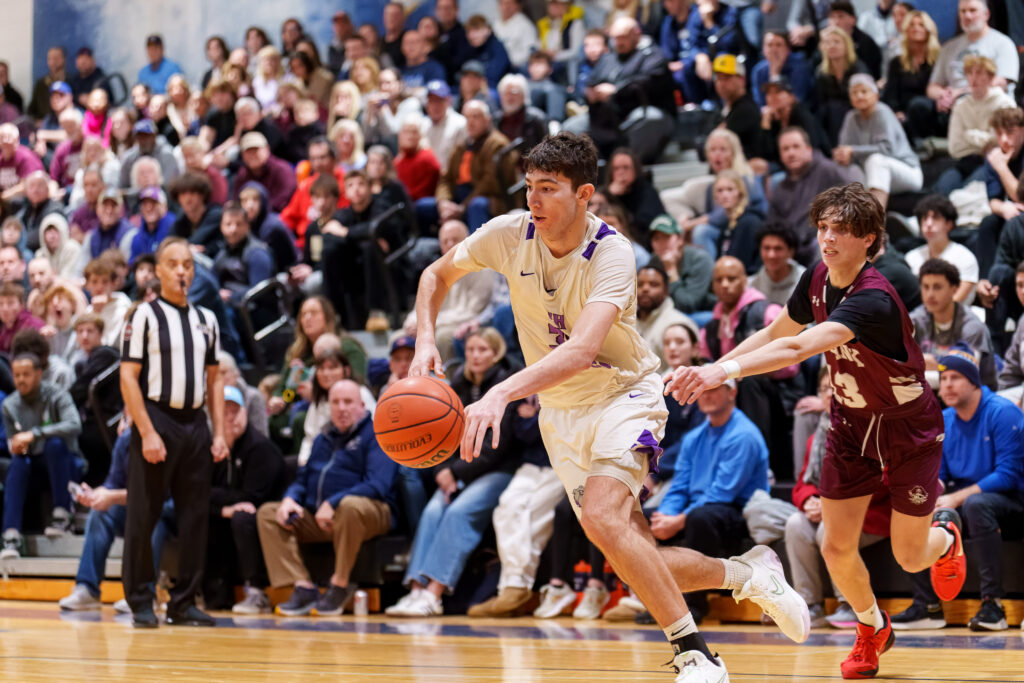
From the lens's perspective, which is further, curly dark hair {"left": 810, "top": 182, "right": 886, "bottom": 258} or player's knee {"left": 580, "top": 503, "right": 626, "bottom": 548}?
curly dark hair {"left": 810, "top": 182, "right": 886, "bottom": 258}

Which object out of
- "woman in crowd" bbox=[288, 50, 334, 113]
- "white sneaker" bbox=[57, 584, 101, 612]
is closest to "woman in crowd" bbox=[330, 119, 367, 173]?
"woman in crowd" bbox=[288, 50, 334, 113]

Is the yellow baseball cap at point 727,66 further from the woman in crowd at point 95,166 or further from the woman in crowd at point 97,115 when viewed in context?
the woman in crowd at point 97,115

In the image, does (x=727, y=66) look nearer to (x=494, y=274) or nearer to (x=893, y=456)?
(x=494, y=274)

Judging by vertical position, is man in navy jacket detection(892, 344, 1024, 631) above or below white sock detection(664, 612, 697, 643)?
below

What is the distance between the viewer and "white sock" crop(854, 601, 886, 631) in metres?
4.93

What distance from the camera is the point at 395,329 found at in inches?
429

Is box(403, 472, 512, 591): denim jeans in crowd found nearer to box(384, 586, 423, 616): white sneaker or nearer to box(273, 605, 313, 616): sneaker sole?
box(384, 586, 423, 616): white sneaker

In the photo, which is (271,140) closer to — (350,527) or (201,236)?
(201,236)

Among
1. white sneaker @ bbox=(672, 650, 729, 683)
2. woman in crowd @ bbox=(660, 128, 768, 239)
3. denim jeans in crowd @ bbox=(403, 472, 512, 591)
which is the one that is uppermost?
woman in crowd @ bbox=(660, 128, 768, 239)

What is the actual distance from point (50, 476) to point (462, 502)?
3.84 metres

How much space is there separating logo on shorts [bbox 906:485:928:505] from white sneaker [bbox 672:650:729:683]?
1296 millimetres

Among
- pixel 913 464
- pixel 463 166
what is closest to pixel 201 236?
pixel 463 166

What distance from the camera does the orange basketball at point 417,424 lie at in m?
4.06

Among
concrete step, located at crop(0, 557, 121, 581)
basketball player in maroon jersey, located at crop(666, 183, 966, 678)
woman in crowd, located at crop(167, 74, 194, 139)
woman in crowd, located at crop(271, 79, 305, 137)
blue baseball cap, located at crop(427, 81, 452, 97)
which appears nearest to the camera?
basketball player in maroon jersey, located at crop(666, 183, 966, 678)
